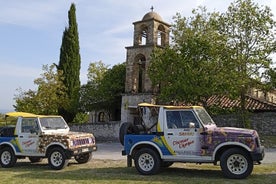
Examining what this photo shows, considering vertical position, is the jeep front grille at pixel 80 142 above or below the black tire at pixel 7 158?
above

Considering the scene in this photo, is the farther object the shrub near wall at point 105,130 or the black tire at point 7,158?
the shrub near wall at point 105,130

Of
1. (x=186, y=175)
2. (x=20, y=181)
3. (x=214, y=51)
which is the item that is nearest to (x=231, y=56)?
(x=214, y=51)

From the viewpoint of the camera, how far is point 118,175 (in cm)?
1055

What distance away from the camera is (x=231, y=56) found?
2367 cm

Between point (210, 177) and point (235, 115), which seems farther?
point (235, 115)

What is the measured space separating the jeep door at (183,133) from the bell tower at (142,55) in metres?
16.2

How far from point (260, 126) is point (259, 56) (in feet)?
17.6

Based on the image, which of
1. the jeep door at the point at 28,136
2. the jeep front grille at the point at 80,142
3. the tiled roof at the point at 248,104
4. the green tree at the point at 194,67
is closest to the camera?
the jeep front grille at the point at 80,142

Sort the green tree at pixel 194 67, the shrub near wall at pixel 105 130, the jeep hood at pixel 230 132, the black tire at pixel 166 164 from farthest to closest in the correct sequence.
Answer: the shrub near wall at pixel 105 130, the green tree at pixel 194 67, the black tire at pixel 166 164, the jeep hood at pixel 230 132

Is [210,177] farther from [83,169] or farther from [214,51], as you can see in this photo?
[214,51]

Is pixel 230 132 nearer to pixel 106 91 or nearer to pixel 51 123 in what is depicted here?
pixel 51 123

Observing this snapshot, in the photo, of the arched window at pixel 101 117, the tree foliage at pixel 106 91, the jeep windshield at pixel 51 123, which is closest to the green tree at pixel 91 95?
the tree foliage at pixel 106 91

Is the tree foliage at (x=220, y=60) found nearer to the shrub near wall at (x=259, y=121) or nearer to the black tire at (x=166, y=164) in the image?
the shrub near wall at (x=259, y=121)

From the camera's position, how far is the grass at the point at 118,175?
9500 mm
